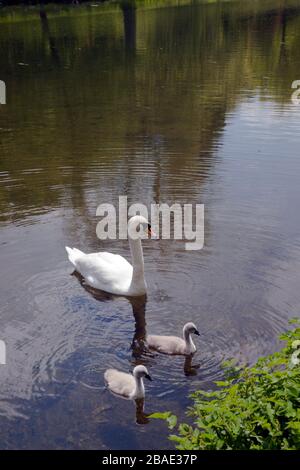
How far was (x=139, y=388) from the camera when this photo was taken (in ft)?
19.7

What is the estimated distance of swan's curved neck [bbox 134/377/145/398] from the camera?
5.98 m

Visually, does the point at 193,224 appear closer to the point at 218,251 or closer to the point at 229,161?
the point at 218,251

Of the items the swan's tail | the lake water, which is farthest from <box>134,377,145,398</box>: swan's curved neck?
the swan's tail

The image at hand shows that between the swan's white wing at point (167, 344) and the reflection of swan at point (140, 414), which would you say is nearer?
the reflection of swan at point (140, 414)

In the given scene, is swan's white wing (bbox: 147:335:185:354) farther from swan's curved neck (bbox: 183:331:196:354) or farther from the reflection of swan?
the reflection of swan

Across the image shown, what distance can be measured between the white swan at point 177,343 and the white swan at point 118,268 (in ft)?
4.39

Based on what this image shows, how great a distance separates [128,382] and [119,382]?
11cm

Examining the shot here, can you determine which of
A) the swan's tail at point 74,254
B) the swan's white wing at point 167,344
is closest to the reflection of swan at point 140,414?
the swan's white wing at point 167,344

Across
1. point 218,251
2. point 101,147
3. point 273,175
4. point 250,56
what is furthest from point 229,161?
point 250,56

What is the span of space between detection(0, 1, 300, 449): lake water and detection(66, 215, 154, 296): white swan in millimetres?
185

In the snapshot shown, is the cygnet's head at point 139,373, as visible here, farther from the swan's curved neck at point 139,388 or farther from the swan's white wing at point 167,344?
the swan's white wing at point 167,344

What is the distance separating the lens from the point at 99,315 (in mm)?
7758

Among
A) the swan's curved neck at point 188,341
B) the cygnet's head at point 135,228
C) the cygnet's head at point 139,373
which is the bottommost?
the swan's curved neck at point 188,341

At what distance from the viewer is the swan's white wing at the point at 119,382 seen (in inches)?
241
